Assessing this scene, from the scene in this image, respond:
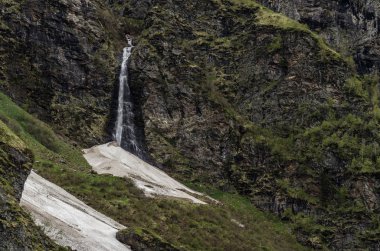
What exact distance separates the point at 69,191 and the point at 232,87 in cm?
3678

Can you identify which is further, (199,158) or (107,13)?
(107,13)

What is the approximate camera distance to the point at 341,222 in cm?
5331

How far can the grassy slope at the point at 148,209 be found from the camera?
3897 cm

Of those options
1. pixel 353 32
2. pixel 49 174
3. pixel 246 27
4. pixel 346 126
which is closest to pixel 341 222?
pixel 346 126

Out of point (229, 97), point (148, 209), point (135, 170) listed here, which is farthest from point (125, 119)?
point (148, 209)

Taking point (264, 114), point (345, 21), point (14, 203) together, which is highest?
point (345, 21)

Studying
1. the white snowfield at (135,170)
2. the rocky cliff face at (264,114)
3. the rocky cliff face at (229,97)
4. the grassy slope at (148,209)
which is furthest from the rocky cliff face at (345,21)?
the white snowfield at (135,170)

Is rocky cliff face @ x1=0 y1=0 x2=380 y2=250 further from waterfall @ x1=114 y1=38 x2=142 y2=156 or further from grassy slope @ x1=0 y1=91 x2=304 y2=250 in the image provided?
grassy slope @ x1=0 y1=91 x2=304 y2=250

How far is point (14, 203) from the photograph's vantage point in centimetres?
1806

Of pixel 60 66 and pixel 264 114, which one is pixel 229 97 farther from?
pixel 60 66

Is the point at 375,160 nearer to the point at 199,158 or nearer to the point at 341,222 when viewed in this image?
the point at 341,222

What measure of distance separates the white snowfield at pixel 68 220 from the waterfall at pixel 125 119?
82.4ft

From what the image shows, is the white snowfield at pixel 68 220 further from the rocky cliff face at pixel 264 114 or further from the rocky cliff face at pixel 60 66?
the rocky cliff face at pixel 264 114

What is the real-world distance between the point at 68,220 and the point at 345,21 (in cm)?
6893
